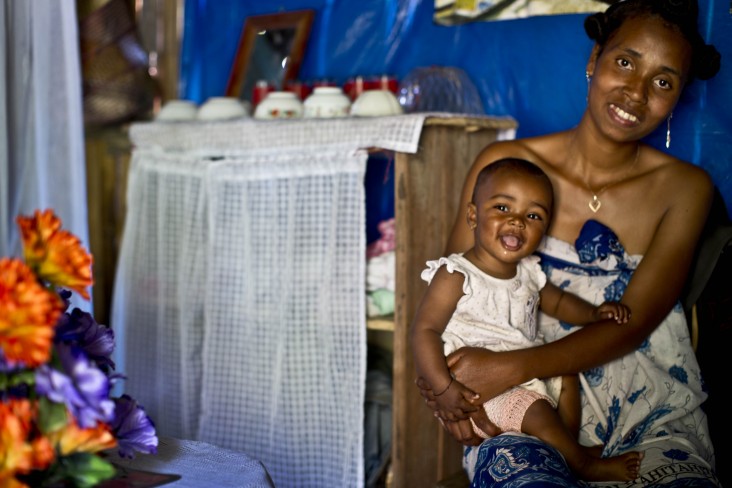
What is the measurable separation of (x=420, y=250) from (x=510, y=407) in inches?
30.2

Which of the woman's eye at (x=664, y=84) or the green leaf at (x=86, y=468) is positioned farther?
the woman's eye at (x=664, y=84)

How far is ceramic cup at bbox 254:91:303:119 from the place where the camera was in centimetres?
288

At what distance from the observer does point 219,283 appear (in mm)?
2904

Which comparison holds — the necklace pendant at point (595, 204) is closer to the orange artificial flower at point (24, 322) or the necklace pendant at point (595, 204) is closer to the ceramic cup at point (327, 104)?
the ceramic cup at point (327, 104)

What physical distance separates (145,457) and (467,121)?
150 cm

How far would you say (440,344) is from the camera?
1981 mm

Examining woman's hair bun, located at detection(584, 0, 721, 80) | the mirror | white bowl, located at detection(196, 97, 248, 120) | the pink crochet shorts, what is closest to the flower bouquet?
the pink crochet shorts

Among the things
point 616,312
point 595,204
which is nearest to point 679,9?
point 595,204

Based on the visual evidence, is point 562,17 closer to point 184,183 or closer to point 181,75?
point 184,183

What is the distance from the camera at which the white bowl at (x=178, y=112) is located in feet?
10.3

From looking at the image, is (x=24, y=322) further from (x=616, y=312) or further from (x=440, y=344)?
(x=616, y=312)

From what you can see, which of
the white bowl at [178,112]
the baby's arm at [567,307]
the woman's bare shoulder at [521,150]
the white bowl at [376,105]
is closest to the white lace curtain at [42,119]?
the white bowl at [178,112]

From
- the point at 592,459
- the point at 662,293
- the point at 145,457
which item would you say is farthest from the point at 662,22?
the point at 145,457

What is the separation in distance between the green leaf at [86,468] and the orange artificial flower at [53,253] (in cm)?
Answer: 23
